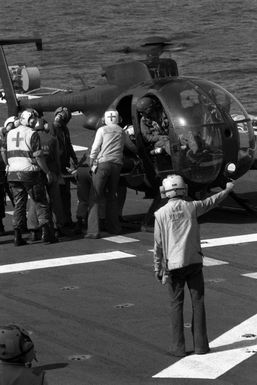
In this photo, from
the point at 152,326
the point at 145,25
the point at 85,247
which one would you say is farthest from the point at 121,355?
the point at 145,25

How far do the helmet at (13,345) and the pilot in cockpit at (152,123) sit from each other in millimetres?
10006

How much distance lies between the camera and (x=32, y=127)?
15.6m

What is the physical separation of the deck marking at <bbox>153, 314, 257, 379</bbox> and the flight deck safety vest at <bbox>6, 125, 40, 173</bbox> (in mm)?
4794

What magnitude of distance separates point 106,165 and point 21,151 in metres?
1.37

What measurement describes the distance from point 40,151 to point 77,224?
1647mm

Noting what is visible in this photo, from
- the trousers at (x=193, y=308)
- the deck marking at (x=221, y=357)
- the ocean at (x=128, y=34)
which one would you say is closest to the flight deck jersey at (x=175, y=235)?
the trousers at (x=193, y=308)

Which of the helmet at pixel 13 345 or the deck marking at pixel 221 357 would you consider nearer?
the helmet at pixel 13 345

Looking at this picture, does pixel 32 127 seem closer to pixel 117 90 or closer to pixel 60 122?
pixel 60 122

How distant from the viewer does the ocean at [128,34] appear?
5453 centimetres

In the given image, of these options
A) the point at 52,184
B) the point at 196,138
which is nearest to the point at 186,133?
the point at 196,138

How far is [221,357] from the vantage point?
10672 mm

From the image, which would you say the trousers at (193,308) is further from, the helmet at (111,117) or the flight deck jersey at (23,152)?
the helmet at (111,117)

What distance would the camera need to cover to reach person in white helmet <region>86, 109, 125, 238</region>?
16.2 m

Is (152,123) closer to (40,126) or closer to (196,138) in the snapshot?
(196,138)
